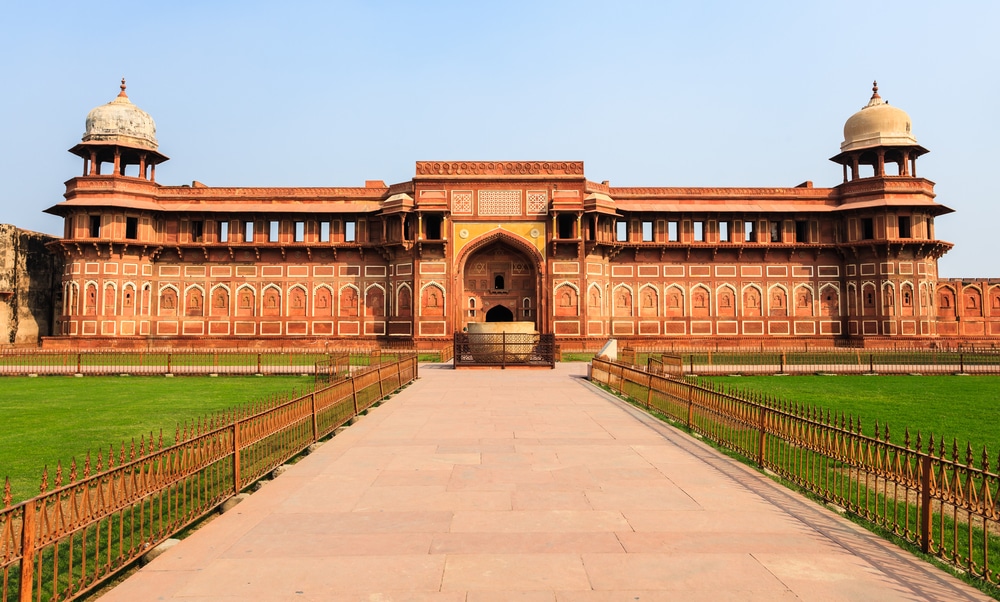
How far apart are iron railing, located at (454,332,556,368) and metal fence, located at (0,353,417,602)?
10743 millimetres

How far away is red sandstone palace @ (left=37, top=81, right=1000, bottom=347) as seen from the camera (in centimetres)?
2761

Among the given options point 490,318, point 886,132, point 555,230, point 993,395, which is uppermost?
point 886,132

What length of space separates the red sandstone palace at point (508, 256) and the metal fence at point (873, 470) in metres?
19.2

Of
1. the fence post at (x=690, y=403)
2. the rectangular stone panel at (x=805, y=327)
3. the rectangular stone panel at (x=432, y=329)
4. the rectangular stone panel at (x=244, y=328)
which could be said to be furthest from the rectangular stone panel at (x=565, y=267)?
the fence post at (x=690, y=403)

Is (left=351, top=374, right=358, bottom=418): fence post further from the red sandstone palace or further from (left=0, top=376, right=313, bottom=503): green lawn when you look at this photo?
the red sandstone palace

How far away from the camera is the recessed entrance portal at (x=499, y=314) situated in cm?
2948

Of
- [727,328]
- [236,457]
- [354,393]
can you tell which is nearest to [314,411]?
[354,393]

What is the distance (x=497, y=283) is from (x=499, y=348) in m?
10.1

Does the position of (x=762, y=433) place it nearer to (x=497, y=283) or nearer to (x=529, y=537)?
(x=529, y=537)

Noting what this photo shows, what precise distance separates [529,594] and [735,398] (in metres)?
4.61

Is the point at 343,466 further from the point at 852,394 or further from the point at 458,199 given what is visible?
the point at 458,199

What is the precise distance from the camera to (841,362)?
2044cm

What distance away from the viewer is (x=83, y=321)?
2709 cm

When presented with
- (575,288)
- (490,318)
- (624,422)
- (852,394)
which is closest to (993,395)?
(852,394)
